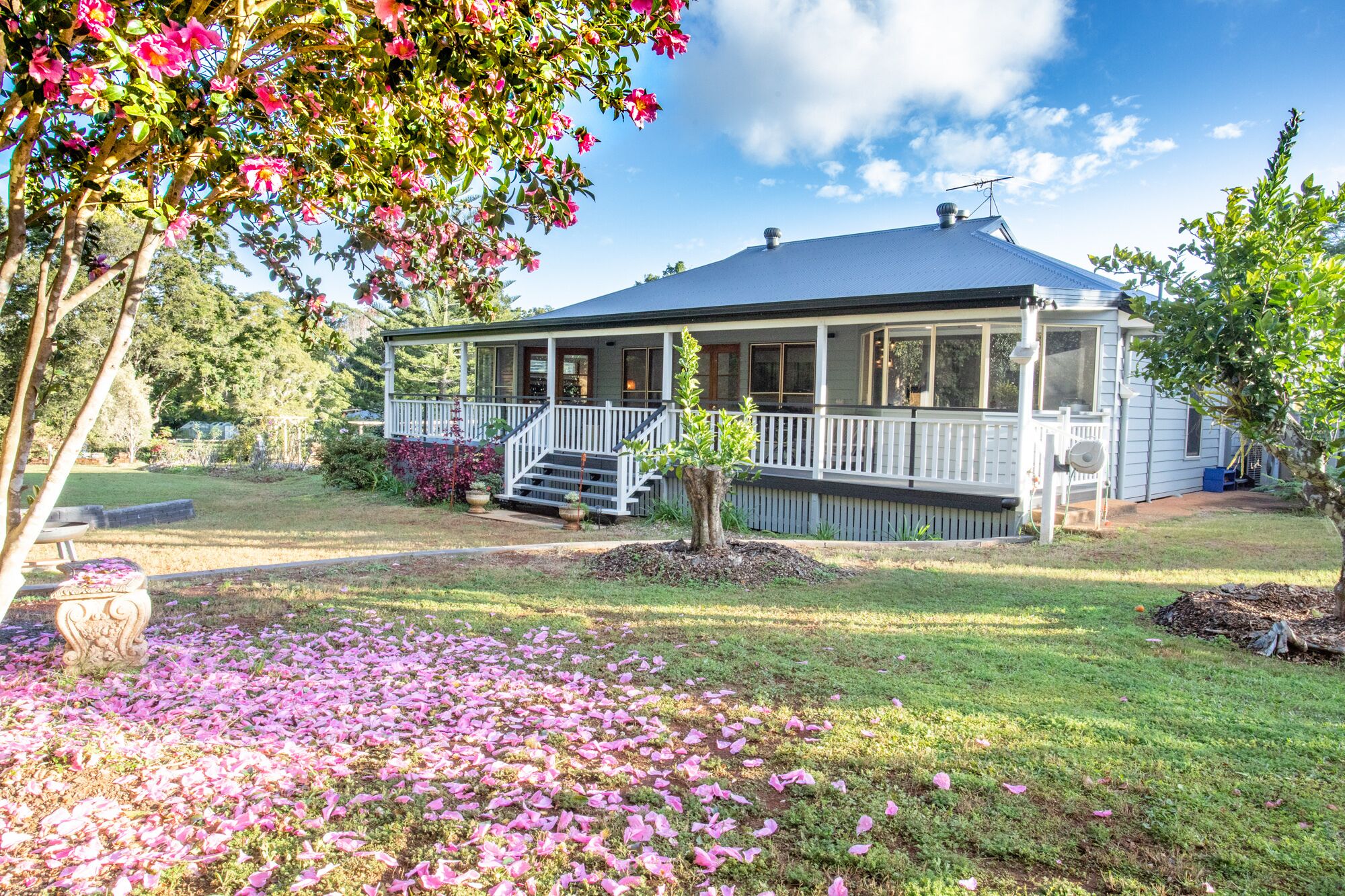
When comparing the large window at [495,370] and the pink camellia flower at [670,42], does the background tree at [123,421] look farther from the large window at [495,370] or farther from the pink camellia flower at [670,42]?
the pink camellia flower at [670,42]

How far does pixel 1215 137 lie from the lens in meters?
12.5

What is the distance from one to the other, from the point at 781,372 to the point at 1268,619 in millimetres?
9903

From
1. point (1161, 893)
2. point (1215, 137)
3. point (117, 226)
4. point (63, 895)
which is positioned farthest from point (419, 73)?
point (117, 226)

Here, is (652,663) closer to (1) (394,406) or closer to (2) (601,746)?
(2) (601,746)

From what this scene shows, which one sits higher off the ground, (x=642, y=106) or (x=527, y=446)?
(x=642, y=106)

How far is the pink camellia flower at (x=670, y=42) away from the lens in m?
3.47

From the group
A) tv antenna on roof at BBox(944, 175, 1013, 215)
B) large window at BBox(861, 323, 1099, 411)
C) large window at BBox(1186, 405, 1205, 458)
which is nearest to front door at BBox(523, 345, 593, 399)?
large window at BBox(861, 323, 1099, 411)

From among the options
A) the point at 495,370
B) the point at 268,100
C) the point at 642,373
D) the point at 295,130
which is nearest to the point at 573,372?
the point at 642,373

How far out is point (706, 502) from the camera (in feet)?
24.2

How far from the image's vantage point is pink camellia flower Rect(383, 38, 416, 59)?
2916 millimetres

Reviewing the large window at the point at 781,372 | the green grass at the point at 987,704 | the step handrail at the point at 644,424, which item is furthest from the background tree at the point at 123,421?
the green grass at the point at 987,704

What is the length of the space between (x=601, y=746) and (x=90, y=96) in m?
2.97

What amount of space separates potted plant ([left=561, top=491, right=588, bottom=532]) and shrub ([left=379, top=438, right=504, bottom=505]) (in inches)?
102

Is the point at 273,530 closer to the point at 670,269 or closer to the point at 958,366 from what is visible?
the point at 958,366
